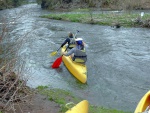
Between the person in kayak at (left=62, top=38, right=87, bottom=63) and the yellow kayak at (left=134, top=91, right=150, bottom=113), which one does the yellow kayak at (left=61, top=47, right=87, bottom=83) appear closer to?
the person in kayak at (left=62, top=38, right=87, bottom=63)

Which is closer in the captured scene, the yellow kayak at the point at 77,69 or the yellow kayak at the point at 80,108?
the yellow kayak at the point at 80,108

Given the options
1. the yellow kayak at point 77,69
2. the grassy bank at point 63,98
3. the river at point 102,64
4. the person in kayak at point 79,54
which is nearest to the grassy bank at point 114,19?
the river at point 102,64

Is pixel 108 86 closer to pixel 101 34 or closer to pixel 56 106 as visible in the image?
pixel 56 106

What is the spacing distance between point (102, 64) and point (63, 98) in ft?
15.3

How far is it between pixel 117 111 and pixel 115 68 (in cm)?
433

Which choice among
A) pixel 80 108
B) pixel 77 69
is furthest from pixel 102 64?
pixel 80 108

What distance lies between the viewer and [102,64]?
38.2ft

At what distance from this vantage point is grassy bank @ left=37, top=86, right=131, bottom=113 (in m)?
6.70

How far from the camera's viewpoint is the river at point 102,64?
803 centimetres

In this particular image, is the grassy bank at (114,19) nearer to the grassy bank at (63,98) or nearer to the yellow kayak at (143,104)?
the grassy bank at (63,98)

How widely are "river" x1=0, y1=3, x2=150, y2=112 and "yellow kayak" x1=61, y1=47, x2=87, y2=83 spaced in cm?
21

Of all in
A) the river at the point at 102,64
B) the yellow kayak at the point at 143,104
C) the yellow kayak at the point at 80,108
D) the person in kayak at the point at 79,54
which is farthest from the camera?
the person in kayak at the point at 79,54

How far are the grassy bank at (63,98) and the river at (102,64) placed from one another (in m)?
0.47

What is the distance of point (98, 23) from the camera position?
72.6 feet
